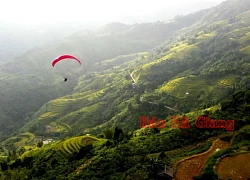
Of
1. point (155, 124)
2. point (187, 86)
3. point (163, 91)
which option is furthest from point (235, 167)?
point (187, 86)

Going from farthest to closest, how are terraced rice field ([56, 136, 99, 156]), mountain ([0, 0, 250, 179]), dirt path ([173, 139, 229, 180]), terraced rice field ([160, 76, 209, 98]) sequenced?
terraced rice field ([160, 76, 209, 98]), terraced rice field ([56, 136, 99, 156]), mountain ([0, 0, 250, 179]), dirt path ([173, 139, 229, 180])

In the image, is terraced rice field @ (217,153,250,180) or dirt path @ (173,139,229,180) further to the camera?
dirt path @ (173,139,229,180)

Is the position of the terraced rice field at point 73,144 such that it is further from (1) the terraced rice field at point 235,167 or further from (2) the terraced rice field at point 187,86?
(2) the terraced rice field at point 187,86

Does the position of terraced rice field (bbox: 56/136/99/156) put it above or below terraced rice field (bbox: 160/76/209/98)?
above

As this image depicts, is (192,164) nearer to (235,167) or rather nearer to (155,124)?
(235,167)

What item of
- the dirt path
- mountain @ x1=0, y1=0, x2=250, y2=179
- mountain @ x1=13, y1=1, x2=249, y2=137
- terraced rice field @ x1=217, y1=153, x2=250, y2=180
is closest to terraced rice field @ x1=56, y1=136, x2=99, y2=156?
mountain @ x1=0, y1=0, x2=250, y2=179

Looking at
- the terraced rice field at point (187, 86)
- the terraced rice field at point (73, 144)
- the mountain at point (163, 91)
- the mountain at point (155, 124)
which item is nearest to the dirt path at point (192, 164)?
the mountain at point (155, 124)

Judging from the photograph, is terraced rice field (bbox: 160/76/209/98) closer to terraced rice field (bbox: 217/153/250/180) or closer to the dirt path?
the dirt path

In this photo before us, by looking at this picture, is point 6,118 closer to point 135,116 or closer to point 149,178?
point 135,116
